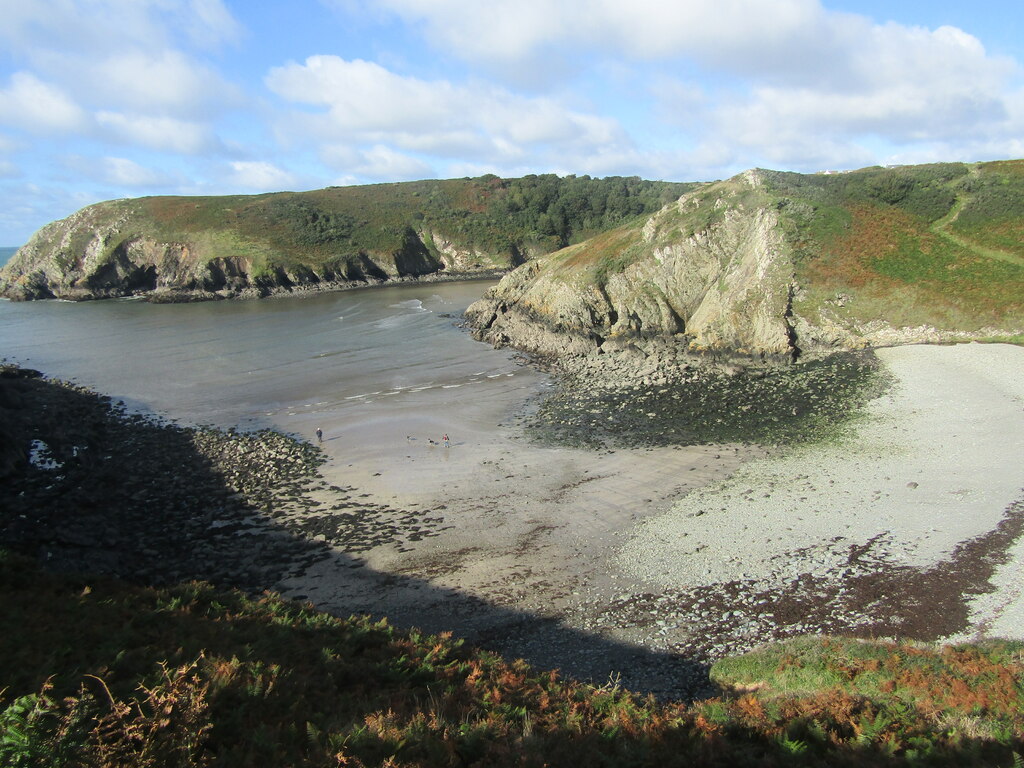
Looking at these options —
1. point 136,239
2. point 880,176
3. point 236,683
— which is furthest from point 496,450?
point 136,239

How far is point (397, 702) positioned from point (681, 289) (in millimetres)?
43198

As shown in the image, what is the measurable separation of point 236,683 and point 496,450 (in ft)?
63.6

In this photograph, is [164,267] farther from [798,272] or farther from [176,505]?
[798,272]

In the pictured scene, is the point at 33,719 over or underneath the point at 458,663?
over

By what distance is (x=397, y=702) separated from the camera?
9.35 meters

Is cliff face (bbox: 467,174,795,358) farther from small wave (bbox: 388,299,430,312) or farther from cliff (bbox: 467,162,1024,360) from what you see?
small wave (bbox: 388,299,430,312)

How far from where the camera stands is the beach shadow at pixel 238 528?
1488 cm

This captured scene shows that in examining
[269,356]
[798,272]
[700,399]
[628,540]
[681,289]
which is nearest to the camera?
[628,540]

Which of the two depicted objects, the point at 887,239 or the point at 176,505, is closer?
the point at 176,505

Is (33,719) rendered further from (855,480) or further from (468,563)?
(855,480)

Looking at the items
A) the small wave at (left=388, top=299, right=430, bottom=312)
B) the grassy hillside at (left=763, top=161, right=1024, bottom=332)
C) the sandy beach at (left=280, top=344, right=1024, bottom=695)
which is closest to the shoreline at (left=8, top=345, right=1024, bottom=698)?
the sandy beach at (left=280, top=344, right=1024, bottom=695)

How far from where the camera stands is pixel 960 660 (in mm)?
10867

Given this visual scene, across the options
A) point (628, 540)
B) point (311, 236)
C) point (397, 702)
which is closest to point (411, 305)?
point (311, 236)

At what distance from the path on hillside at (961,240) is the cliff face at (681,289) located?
41.1ft
